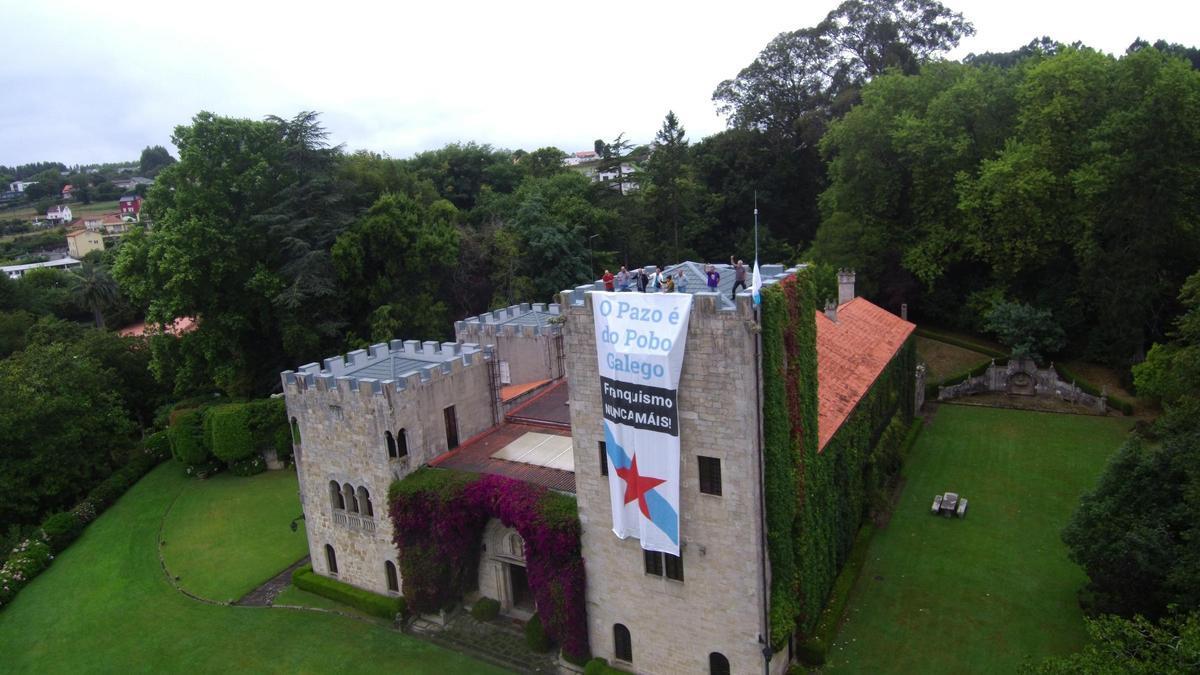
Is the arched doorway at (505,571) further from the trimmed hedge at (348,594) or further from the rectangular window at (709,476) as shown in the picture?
the rectangular window at (709,476)

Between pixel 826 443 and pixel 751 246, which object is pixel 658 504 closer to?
pixel 826 443

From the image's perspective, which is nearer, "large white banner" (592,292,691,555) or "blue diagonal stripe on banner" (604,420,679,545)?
"large white banner" (592,292,691,555)

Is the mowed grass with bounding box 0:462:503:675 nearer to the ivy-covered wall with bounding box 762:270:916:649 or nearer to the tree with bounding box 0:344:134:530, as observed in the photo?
the tree with bounding box 0:344:134:530

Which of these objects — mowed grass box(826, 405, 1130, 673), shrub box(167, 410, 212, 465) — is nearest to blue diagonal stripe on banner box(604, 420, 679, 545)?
mowed grass box(826, 405, 1130, 673)

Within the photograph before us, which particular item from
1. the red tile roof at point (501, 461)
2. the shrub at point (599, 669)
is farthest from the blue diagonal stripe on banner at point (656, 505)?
the shrub at point (599, 669)

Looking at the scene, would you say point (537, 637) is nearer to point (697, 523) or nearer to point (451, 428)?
point (697, 523)

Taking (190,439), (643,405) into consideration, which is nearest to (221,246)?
(190,439)
